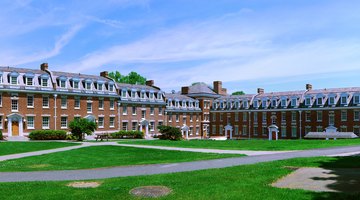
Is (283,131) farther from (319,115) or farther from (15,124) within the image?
(15,124)

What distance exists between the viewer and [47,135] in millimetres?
43562

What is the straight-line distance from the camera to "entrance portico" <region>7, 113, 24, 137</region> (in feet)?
145

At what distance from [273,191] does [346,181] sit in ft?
10.2

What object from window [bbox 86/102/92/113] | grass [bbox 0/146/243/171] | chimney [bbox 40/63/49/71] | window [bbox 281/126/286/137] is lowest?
window [bbox 281/126/286/137]

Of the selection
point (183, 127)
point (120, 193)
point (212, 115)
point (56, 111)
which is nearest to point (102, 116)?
point (56, 111)

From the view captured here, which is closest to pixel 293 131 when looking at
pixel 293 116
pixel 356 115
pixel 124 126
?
pixel 293 116

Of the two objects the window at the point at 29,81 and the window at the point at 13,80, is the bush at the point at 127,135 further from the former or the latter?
the window at the point at 13,80

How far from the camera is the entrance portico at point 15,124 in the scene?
4419cm

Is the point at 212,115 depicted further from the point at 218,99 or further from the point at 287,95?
the point at 287,95

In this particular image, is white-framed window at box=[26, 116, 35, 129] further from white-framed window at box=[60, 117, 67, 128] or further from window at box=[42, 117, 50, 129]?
white-framed window at box=[60, 117, 67, 128]

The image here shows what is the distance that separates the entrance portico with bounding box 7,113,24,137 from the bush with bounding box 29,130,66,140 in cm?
331

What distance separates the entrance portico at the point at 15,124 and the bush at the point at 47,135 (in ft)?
10.9

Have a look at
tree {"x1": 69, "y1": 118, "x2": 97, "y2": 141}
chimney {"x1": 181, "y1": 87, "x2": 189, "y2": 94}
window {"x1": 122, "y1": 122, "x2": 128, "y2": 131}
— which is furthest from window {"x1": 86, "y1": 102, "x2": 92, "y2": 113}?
chimney {"x1": 181, "y1": 87, "x2": 189, "y2": 94}

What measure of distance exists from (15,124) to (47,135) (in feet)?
16.4
